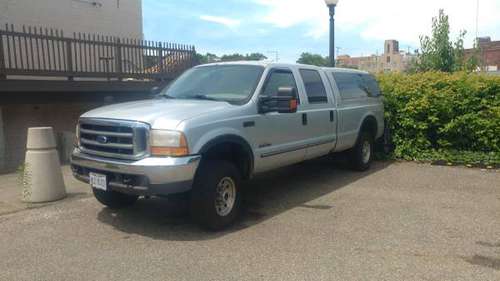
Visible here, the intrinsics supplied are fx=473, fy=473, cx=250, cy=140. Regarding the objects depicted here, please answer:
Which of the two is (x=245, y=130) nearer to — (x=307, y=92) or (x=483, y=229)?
(x=307, y=92)

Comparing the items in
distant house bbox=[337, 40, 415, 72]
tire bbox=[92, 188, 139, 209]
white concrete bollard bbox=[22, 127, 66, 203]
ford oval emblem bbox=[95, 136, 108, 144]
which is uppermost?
distant house bbox=[337, 40, 415, 72]

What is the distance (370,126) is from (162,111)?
4.97m

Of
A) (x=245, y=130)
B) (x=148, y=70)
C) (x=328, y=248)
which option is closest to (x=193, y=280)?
(x=328, y=248)

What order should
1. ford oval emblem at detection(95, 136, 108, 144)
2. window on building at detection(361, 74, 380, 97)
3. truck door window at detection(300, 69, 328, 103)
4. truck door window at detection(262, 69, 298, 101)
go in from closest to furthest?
1. ford oval emblem at detection(95, 136, 108, 144)
2. truck door window at detection(262, 69, 298, 101)
3. truck door window at detection(300, 69, 328, 103)
4. window on building at detection(361, 74, 380, 97)

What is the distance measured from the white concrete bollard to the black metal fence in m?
3.13

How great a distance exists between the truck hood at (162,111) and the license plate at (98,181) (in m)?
0.65

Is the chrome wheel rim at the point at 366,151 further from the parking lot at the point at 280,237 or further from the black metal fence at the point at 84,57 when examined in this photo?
the black metal fence at the point at 84,57

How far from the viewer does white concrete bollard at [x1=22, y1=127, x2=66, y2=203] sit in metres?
6.42

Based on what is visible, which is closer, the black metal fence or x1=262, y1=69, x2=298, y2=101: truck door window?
x1=262, y1=69, x2=298, y2=101: truck door window

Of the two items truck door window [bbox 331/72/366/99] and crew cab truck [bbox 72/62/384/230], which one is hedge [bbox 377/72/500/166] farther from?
crew cab truck [bbox 72/62/384/230]

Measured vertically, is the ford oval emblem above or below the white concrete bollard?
above

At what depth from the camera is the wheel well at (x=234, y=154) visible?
527 cm

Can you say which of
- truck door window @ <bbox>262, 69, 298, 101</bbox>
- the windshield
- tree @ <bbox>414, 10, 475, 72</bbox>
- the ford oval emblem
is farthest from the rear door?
tree @ <bbox>414, 10, 475, 72</bbox>

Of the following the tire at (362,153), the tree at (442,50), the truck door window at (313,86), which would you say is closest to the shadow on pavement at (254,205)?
the tire at (362,153)
